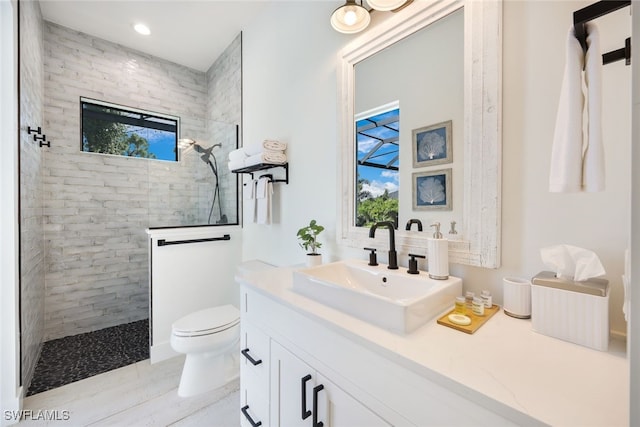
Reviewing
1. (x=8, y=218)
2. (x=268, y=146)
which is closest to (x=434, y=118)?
(x=268, y=146)

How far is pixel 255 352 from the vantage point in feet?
3.91

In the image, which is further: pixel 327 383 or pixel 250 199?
pixel 250 199

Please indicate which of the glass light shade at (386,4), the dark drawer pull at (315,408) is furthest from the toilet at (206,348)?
the glass light shade at (386,4)

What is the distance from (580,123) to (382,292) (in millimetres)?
842

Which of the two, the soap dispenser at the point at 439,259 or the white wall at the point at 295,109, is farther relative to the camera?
the white wall at the point at 295,109

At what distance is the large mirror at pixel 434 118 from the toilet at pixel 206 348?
106 centimetres

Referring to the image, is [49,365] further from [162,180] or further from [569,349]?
[569,349]

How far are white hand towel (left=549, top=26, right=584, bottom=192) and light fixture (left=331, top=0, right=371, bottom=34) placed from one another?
966mm

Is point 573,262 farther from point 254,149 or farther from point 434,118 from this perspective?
point 254,149

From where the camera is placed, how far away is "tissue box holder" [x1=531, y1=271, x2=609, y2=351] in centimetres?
65

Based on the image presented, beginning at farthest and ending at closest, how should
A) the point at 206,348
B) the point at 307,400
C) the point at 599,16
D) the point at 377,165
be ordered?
1. the point at 206,348
2. the point at 377,165
3. the point at 307,400
4. the point at 599,16

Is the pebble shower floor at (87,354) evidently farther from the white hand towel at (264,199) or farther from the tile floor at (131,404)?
the white hand towel at (264,199)

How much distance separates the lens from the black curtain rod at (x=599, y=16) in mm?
515

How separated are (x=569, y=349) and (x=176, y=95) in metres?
3.66
